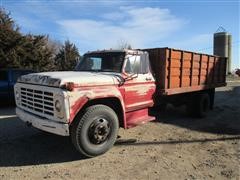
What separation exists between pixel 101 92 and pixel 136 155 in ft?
4.78

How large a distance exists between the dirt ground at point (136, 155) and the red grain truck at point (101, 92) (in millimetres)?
472

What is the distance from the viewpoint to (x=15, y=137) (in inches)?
288

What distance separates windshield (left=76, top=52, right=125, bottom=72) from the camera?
7.20 metres

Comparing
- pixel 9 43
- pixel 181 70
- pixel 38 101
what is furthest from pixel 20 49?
pixel 38 101

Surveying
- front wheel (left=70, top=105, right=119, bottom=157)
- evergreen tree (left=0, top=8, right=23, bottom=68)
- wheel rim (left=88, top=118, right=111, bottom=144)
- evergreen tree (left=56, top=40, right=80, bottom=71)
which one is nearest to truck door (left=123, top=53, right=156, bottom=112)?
front wheel (left=70, top=105, right=119, bottom=157)

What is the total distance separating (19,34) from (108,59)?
52.1 ft

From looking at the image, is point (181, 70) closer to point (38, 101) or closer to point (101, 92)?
point (101, 92)

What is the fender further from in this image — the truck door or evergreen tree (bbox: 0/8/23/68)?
evergreen tree (bbox: 0/8/23/68)

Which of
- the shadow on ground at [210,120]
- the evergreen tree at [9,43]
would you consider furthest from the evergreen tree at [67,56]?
the shadow on ground at [210,120]

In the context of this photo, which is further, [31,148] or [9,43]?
[9,43]

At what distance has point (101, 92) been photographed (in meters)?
6.09

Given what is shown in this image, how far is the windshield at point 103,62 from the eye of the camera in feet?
23.6

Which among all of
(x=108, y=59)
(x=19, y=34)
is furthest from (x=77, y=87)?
(x=19, y=34)

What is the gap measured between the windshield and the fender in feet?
2.69
